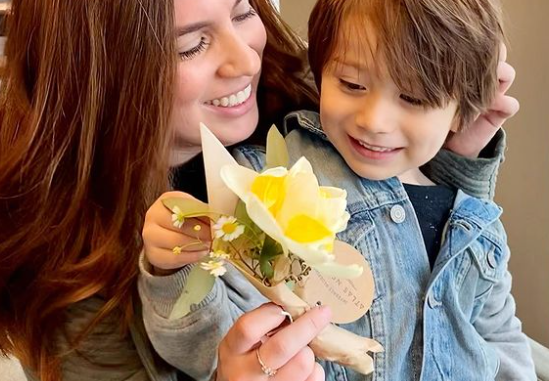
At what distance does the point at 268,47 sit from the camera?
117cm

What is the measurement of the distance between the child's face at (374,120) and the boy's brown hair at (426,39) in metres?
0.02

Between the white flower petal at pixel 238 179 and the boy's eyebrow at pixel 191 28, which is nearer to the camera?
the white flower petal at pixel 238 179

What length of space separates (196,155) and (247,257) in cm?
51

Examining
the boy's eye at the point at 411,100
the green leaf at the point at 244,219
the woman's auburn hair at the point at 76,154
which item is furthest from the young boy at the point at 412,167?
the green leaf at the point at 244,219

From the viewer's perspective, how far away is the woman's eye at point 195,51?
0.95m

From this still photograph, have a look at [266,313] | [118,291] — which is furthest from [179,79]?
[266,313]

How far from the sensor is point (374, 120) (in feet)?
2.84

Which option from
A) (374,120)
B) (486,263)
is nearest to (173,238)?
(374,120)

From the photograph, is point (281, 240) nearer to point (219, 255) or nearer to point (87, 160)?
point (219, 255)

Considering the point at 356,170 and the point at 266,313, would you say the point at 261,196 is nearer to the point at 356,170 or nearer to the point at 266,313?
the point at 266,313

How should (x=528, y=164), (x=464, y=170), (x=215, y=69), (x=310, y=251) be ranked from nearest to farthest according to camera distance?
(x=310, y=251) → (x=215, y=69) → (x=464, y=170) → (x=528, y=164)

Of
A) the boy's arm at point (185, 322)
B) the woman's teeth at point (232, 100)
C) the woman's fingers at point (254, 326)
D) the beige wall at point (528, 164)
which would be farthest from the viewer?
the beige wall at point (528, 164)

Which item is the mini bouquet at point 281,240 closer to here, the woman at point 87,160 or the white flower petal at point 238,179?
the white flower petal at point 238,179

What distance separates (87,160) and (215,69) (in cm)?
22
